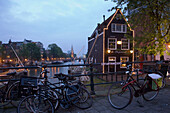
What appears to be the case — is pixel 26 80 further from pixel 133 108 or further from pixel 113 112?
pixel 133 108

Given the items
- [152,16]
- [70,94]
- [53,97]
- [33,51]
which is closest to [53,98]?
[53,97]

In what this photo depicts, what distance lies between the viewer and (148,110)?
3.14m

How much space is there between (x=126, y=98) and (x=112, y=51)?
1743 centimetres

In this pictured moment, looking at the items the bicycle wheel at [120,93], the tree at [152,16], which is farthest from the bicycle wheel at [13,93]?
the tree at [152,16]

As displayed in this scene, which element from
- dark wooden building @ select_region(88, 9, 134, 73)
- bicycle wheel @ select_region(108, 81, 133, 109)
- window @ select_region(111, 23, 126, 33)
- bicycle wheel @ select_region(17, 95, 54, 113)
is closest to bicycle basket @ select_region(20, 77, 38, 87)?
bicycle wheel @ select_region(17, 95, 54, 113)

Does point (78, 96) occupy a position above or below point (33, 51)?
below

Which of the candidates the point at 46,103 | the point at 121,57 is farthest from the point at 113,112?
the point at 121,57

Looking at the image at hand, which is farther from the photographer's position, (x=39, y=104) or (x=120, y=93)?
(x=120, y=93)

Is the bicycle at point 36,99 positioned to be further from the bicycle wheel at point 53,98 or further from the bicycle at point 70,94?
the bicycle at point 70,94

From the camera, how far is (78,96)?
10.7 feet

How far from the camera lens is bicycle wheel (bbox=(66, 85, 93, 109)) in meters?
3.22

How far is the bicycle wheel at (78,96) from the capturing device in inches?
127

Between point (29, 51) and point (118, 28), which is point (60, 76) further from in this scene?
point (29, 51)

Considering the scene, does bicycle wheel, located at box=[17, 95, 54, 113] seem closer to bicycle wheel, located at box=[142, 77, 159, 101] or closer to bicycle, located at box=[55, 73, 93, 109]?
bicycle, located at box=[55, 73, 93, 109]
